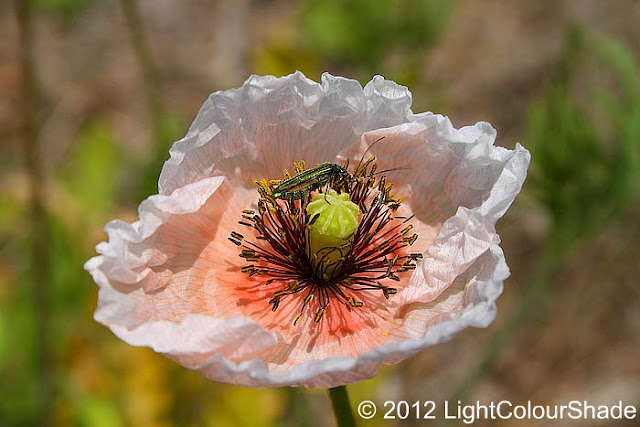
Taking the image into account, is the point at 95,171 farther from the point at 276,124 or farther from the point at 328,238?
the point at 328,238

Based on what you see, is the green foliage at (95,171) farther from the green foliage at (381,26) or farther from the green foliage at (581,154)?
the green foliage at (581,154)

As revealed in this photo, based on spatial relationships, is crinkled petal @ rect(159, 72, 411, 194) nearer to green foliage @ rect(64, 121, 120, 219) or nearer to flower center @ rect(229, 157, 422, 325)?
flower center @ rect(229, 157, 422, 325)

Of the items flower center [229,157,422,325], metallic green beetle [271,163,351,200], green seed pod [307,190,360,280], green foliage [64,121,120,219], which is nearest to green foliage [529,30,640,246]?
flower center [229,157,422,325]

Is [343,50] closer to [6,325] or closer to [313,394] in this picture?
[313,394]

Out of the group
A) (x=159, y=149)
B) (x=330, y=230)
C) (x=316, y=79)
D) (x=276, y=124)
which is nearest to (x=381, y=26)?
(x=316, y=79)

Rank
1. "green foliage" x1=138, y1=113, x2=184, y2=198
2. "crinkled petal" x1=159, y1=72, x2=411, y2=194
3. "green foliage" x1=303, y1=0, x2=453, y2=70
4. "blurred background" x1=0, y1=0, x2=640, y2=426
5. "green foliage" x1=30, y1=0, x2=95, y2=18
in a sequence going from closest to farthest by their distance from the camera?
"crinkled petal" x1=159, y1=72, x2=411, y2=194
"blurred background" x1=0, y1=0, x2=640, y2=426
"green foliage" x1=138, y1=113, x2=184, y2=198
"green foliage" x1=303, y1=0, x2=453, y2=70
"green foliage" x1=30, y1=0, x2=95, y2=18

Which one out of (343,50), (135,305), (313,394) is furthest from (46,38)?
(135,305)
